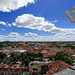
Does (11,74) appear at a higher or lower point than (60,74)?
lower

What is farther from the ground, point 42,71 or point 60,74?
point 60,74

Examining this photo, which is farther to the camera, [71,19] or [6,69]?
[6,69]

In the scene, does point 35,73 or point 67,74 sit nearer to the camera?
point 67,74

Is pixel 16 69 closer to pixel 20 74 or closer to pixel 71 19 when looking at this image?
pixel 20 74

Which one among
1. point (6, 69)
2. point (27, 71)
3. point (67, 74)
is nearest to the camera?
point (67, 74)

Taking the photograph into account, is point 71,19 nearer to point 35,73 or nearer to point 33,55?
point 35,73

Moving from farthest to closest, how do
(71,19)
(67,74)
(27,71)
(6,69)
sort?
(6,69) → (27,71) → (71,19) → (67,74)

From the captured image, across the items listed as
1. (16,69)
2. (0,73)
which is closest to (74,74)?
(16,69)

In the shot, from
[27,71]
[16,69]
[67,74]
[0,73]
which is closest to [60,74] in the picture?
[67,74]

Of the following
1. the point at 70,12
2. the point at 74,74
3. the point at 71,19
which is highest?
the point at 70,12
